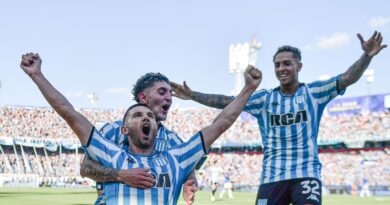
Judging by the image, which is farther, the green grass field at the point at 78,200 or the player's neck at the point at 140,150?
the green grass field at the point at 78,200

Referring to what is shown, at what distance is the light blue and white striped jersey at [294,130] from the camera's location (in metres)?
7.22

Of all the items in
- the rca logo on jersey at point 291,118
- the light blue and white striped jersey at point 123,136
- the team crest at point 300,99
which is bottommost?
the light blue and white striped jersey at point 123,136

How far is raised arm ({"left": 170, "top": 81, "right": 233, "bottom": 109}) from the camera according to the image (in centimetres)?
656

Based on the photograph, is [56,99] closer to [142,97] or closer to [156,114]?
[156,114]

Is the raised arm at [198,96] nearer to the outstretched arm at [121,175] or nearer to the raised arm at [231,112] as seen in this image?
the raised arm at [231,112]

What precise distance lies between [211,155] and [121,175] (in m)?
60.2

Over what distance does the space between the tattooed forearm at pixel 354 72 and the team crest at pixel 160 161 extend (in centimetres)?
336

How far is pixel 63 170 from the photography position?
6481 cm

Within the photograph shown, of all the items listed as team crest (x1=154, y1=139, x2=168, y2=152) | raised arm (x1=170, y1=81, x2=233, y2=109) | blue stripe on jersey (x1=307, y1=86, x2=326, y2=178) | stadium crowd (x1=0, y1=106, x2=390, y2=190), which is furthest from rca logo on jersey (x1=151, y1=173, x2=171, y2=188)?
stadium crowd (x1=0, y1=106, x2=390, y2=190)

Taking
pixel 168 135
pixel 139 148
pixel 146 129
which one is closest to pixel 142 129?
pixel 146 129

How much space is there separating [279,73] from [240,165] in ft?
176

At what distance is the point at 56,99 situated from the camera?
418 centimetres

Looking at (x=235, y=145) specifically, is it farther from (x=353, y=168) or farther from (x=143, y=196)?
(x=143, y=196)

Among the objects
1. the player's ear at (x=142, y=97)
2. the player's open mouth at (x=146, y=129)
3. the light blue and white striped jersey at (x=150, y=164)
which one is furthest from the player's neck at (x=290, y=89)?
the player's open mouth at (x=146, y=129)
